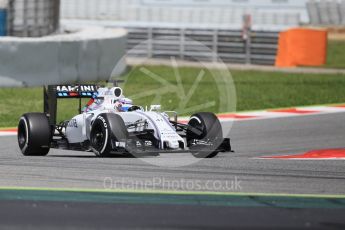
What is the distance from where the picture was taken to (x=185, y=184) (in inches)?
415

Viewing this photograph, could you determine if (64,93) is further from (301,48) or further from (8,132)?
(301,48)

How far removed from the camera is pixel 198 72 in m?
27.4

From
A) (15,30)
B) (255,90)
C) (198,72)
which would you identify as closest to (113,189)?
(255,90)

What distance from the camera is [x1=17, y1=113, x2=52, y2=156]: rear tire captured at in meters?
13.0

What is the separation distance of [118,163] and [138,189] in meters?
1.97

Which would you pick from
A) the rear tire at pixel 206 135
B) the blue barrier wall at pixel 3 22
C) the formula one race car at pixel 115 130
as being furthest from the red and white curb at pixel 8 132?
the blue barrier wall at pixel 3 22

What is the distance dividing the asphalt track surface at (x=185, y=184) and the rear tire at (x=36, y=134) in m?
0.19

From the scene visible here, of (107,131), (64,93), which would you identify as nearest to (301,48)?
(64,93)

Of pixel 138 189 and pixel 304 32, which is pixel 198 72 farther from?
pixel 138 189

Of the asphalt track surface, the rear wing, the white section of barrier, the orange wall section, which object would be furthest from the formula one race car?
the orange wall section

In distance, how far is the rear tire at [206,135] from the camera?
12.6 metres

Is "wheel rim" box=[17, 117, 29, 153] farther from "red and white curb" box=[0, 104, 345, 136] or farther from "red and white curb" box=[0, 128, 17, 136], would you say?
"red and white curb" box=[0, 104, 345, 136]

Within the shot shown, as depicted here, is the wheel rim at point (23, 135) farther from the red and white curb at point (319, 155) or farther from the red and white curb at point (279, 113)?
the red and white curb at point (279, 113)

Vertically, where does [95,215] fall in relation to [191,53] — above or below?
above
